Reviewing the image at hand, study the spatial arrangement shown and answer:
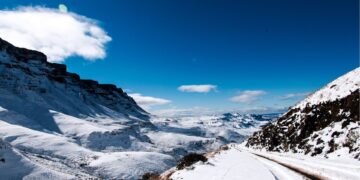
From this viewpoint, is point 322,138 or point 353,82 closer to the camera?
point 322,138

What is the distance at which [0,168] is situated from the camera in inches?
2911

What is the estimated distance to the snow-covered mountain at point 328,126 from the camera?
2350cm

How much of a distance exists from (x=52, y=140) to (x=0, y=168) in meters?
68.4

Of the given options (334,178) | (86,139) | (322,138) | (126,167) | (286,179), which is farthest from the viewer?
(86,139)

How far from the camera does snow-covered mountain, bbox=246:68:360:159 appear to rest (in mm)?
23500

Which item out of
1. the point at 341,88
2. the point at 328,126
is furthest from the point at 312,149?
the point at 341,88

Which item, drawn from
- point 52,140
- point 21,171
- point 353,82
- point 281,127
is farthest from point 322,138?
point 52,140

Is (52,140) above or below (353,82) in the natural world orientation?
below

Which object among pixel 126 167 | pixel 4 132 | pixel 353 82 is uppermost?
pixel 353 82

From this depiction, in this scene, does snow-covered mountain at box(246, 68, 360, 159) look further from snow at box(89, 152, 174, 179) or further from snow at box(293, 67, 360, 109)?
snow at box(89, 152, 174, 179)

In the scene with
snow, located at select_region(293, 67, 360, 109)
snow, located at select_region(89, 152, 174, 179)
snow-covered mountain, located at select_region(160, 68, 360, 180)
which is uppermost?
snow, located at select_region(293, 67, 360, 109)

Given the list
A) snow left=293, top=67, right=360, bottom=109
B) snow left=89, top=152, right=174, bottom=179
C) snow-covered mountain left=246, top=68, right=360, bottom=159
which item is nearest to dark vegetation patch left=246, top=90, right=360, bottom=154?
snow-covered mountain left=246, top=68, right=360, bottom=159

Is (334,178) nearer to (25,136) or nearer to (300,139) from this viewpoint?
(300,139)

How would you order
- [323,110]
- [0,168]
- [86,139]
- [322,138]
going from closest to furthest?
1. [322,138]
2. [323,110]
3. [0,168]
4. [86,139]
